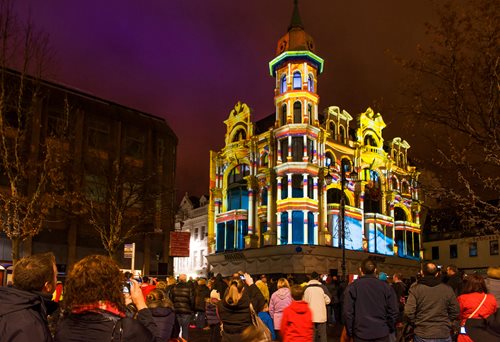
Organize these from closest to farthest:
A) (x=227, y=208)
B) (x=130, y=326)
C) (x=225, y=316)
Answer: (x=130, y=326), (x=225, y=316), (x=227, y=208)

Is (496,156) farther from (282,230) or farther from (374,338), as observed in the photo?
(282,230)

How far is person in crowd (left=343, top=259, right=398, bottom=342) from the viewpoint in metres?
7.25

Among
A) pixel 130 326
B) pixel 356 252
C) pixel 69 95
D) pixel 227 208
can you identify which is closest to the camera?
pixel 130 326

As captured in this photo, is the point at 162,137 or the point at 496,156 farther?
the point at 162,137

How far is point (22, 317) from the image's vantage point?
3299 millimetres

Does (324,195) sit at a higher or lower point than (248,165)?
lower

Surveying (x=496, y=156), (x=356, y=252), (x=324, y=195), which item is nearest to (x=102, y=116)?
(x=324, y=195)

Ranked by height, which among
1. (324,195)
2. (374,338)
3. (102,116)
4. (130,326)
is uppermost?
(102,116)

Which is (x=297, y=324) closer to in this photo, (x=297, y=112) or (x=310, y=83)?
(x=297, y=112)

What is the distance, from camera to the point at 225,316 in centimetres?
776

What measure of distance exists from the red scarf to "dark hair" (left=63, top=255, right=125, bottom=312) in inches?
0.8

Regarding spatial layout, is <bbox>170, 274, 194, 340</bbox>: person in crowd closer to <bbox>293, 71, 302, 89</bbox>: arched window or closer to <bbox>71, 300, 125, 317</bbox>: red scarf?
<bbox>71, 300, 125, 317</bbox>: red scarf

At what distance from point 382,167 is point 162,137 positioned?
22.1m

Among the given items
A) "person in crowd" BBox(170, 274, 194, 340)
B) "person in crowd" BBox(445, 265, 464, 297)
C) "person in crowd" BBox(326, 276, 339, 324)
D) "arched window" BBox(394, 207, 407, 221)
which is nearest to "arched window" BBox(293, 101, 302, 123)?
"arched window" BBox(394, 207, 407, 221)
